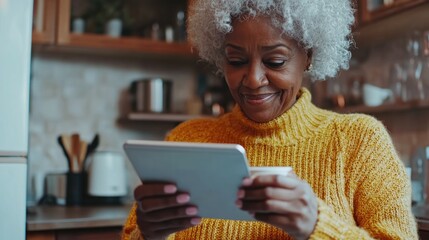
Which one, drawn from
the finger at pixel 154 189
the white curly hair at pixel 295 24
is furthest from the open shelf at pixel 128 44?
the finger at pixel 154 189

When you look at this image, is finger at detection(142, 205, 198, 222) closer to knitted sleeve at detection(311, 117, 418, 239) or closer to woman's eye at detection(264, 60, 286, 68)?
knitted sleeve at detection(311, 117, 418, 239)

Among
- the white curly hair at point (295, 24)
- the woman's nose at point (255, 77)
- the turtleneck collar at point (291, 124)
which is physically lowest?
the turtleneck collar at point (291, 124)

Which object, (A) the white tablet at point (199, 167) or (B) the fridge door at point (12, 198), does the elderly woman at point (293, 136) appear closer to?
(A) the white tablet at point (199, 167)

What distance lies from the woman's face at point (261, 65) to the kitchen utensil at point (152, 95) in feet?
4.28

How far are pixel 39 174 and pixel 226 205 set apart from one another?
1.65m

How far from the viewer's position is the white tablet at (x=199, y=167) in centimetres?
74

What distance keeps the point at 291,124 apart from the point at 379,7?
82cm

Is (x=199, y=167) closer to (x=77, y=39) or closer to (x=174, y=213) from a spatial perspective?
(x=174, y=213)

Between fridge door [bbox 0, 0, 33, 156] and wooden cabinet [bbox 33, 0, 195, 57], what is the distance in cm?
68

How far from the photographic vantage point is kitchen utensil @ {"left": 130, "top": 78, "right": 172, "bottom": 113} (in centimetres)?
237

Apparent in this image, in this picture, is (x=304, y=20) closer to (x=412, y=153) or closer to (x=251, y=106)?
(x=251, y=106)

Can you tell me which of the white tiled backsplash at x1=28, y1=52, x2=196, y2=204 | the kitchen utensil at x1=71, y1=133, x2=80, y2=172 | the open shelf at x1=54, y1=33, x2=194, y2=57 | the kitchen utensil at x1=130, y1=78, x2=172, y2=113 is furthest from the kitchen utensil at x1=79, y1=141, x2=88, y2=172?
the open shelf at x1=54, y1=33, x2=194, y2=57

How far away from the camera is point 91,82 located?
2.42 metres

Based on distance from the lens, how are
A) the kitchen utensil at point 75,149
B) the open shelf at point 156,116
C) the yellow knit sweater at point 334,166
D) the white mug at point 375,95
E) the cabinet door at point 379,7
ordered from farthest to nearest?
the open shelf at point 156,116 → the kitchen utensil at point 75,149 → the white mug at point 375,95 → the cabinet door at point 379,7 → the yellow knit sweater at point 334,166
